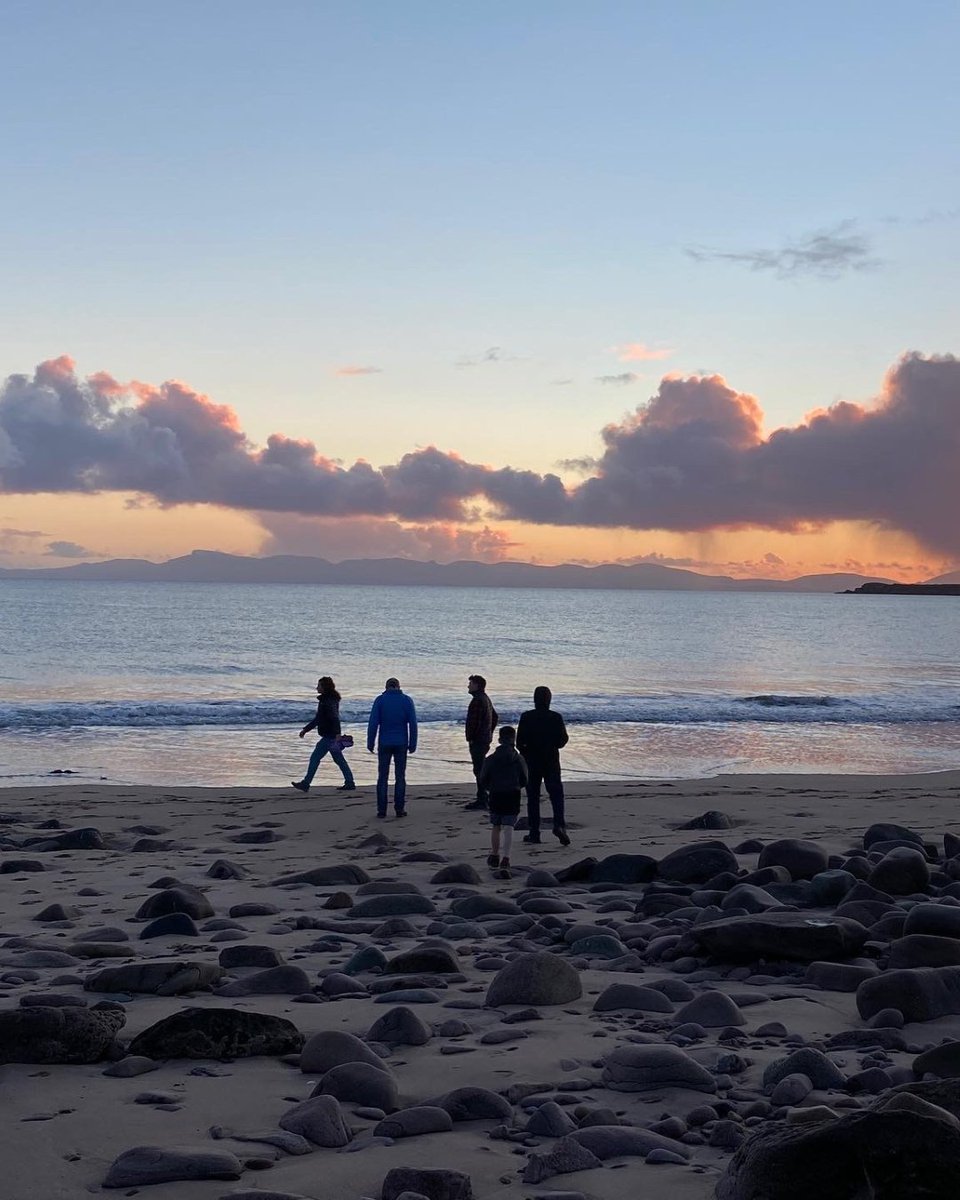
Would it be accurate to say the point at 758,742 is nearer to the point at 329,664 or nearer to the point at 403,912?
the point at 403,912

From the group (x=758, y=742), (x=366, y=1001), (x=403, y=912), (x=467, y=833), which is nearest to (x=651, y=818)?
(x=467, y=833)

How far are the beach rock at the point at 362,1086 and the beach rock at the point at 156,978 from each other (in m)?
1.99

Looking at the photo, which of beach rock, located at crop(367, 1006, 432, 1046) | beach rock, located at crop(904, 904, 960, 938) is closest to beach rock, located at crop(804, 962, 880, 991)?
beach rock, located at crop(904, 904, 960, 938)

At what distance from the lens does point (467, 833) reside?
50.3 ft

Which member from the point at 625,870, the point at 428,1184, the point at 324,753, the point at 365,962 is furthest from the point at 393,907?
the point at 324,753

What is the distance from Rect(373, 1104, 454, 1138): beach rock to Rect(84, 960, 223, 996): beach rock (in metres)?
2.51

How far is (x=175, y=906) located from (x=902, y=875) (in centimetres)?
602

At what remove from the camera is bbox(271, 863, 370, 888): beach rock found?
11320mm

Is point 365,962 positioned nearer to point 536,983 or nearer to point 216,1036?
point 536,983

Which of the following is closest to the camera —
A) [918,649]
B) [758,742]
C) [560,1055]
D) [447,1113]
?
[447,1113]

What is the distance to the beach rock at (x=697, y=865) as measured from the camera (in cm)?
1078

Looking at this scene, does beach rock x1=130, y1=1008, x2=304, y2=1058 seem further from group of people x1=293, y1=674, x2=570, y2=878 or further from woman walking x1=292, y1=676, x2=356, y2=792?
woman walking x1=292, y1=676, x2=356, y2=792

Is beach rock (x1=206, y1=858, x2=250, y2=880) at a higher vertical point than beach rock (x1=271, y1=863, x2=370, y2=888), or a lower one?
lower

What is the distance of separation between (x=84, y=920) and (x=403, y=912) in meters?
2.61
